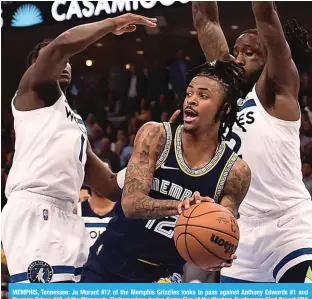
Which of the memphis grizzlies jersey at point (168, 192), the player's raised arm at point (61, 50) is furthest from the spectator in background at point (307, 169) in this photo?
the memphis grizzlies jersey at point (168, 192)

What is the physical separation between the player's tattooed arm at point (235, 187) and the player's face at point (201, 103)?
0.79 feet

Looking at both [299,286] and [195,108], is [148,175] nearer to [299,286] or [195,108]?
[195,108]

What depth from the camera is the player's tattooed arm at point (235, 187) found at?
10.1 ft

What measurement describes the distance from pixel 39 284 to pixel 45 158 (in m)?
0.62

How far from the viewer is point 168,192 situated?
3070 millimetres

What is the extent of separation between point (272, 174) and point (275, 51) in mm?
630

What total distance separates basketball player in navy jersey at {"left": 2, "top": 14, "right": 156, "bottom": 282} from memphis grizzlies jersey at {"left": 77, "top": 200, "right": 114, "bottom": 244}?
95cm

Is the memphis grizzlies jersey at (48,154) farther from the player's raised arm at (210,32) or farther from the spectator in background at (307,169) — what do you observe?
the spectator in background at (307,169)

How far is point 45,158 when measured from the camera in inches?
138

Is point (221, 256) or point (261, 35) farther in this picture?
point (261, 35)

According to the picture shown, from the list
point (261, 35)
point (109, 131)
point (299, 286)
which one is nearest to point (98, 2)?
point (109, 131)

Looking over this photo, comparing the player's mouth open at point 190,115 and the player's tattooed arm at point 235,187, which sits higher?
the player's mouth open at point 190,115

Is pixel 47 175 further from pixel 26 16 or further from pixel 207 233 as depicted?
pixel 26 16

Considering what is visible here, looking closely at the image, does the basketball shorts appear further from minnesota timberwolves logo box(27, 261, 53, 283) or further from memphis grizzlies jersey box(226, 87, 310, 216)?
memphis grizzlies jersey box(226, 87, 310, 216)
